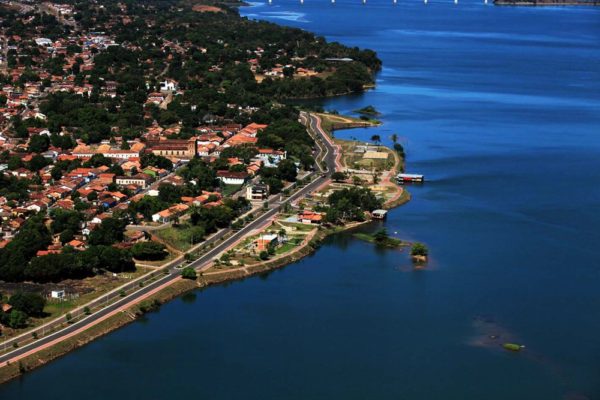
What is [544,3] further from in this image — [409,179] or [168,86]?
[409,179]

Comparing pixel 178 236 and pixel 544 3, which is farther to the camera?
pixel 544 3

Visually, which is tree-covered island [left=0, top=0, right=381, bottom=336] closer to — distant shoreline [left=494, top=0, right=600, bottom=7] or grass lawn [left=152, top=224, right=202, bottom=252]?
grass lawn [left=152, top=224, right=202, bottom=252]

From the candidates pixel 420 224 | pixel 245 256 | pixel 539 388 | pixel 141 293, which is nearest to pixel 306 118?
pixel 420 224

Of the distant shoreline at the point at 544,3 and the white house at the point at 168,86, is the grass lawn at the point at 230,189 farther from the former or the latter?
the distant shoreline at the point at 544,3

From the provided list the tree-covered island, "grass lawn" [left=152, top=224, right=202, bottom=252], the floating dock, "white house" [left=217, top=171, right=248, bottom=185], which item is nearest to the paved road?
the tree-covered island

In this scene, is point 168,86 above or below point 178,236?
above

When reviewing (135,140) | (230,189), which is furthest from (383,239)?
(135,140)

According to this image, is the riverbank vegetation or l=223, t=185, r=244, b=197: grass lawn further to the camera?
l=223, t=185, r=244, b=197: grass lawn

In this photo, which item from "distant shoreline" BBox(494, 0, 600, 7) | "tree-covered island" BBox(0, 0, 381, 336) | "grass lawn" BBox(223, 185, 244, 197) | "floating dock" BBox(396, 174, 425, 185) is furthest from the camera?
"distant shoreline" BBox(494, 0, 600, 7)

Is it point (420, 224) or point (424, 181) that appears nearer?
point (420, 224)

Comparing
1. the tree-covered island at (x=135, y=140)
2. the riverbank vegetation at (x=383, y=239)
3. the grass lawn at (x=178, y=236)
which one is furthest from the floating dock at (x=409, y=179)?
the grass lawn at (x=178, y=236)

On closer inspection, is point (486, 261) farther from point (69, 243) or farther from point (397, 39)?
point (397, 39)
